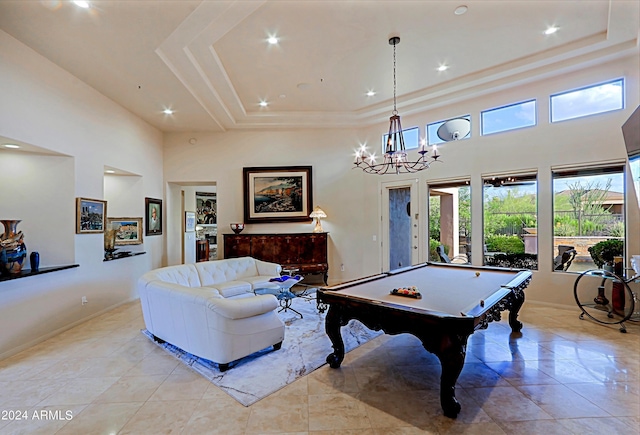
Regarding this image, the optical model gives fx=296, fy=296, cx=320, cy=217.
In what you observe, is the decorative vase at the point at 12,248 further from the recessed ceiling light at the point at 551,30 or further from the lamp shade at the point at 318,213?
the recessed ceiling light at the point at 551,30

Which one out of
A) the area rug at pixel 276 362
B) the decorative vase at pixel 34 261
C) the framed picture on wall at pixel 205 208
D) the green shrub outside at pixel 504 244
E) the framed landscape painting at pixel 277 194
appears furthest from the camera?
the framed picture on wall at pixel 205 208

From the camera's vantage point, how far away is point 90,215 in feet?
15.3

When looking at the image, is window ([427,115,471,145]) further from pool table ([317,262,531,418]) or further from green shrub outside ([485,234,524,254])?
pool table ([317,262,531,418])

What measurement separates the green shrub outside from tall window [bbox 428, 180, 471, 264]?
14.5 inches

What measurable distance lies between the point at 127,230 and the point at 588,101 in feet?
27.9

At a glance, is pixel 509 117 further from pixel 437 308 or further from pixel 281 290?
pixel 281 290

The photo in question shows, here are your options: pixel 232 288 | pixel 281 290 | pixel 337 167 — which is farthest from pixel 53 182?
pixel 337 167

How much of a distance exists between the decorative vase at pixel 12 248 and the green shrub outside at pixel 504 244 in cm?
716

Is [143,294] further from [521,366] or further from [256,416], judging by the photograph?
[521,366]

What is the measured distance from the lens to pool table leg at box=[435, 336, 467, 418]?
2.22m

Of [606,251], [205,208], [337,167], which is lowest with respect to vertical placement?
[606,251]

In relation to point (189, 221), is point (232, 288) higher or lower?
lower

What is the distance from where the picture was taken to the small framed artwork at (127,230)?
5.79 meters

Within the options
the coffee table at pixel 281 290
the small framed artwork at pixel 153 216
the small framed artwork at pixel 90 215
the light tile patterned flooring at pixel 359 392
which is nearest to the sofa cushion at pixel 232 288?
the coffee table at pixel 281 290
